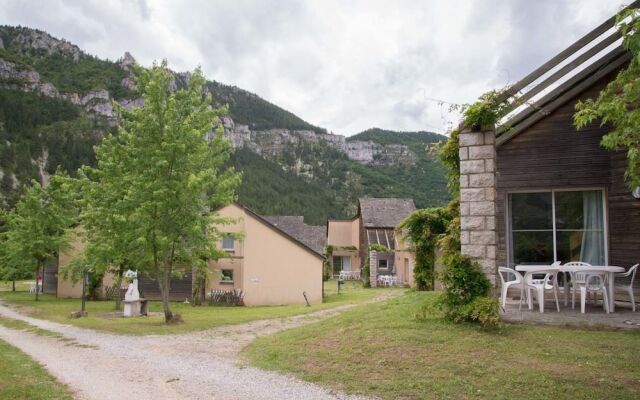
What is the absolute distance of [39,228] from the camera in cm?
2716

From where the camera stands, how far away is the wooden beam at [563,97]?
38.5ft

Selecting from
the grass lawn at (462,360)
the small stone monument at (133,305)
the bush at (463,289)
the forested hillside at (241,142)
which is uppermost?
the forested hillside at (241,142)

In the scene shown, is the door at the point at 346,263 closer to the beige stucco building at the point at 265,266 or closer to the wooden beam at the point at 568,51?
the beige stucco building at the point at 265,266

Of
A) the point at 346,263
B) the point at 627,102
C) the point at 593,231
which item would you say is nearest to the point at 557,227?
the point at 593,231

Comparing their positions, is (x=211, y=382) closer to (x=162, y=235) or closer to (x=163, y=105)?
(x=162, y=235)

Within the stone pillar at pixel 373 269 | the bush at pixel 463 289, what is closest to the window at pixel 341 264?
the stone pillar at pixel 373 269

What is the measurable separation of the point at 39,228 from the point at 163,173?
15.8m

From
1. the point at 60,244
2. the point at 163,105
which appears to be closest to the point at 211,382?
the point at 163,105

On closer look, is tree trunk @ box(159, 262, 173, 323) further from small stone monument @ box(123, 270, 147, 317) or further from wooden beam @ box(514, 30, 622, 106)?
wooden beam @ box(514, 30, 622, 106)

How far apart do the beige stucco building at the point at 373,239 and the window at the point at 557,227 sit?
22366mm

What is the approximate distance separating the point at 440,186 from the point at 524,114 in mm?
81696

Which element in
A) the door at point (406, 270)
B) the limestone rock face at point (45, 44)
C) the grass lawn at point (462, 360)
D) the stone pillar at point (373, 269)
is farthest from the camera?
the limestone rock face at point (45, 44)

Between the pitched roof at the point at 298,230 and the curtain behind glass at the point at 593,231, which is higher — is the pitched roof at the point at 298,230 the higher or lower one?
the higher one

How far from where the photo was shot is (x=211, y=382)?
7.52 meters
